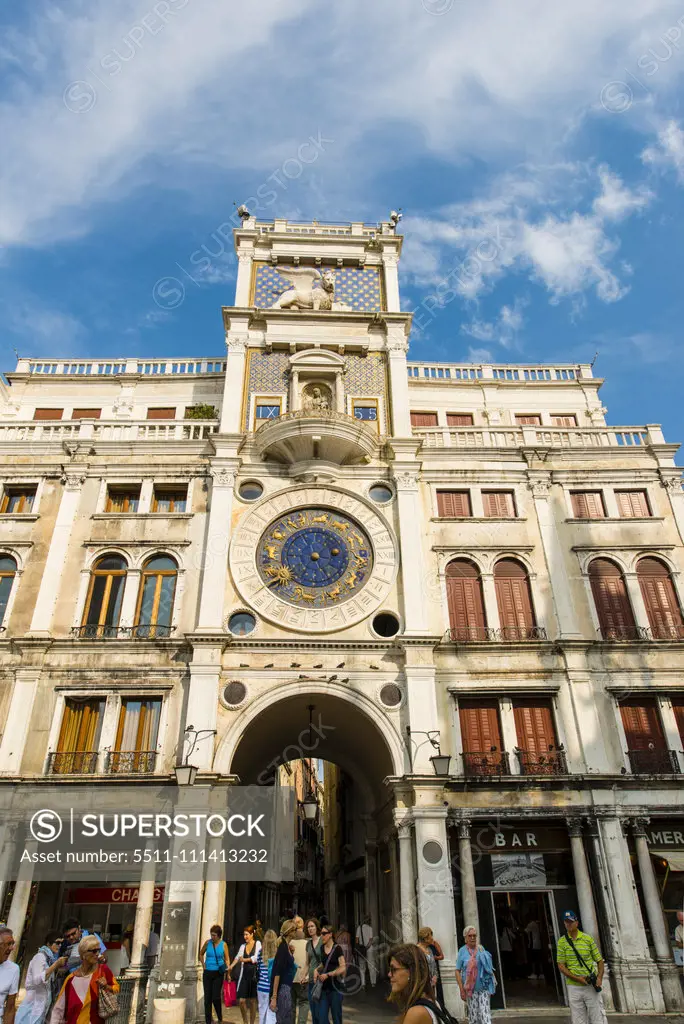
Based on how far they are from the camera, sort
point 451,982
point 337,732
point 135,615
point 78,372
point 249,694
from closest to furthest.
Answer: point 451,982
point 249,694
point 135,615
point 337,732
point 78,372

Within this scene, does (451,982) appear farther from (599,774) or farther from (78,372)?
(78,372)

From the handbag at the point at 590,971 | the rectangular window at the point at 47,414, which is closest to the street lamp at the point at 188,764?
the handbag at the point at 590,971

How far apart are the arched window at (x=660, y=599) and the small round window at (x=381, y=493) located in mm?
8819

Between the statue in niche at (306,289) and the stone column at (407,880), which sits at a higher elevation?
the statue in niche at (306,289)

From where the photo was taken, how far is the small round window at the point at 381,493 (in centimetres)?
2538

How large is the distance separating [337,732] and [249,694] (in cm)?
546

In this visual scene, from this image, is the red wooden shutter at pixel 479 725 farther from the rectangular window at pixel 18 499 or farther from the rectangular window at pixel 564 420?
the rectangular window at pixel 18 499

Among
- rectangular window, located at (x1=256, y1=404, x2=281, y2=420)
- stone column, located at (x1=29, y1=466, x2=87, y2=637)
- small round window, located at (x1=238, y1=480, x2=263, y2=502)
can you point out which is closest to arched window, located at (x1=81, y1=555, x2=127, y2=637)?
stone column, located at (x1=29, y1=466, x2=87, y2=637)

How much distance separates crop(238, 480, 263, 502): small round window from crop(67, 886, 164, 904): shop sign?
494 inches

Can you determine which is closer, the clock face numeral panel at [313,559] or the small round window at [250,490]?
the clock face numeral panel at [313,559]

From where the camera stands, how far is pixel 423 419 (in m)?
31.1

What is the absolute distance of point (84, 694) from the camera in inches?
853

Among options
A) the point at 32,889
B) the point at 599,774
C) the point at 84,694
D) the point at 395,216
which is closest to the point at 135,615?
the point at 84,694

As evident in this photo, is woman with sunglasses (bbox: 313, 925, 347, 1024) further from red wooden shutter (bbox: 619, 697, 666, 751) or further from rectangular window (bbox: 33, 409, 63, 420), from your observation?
rectangular window (bbox: 33, 409, 63, 420)
